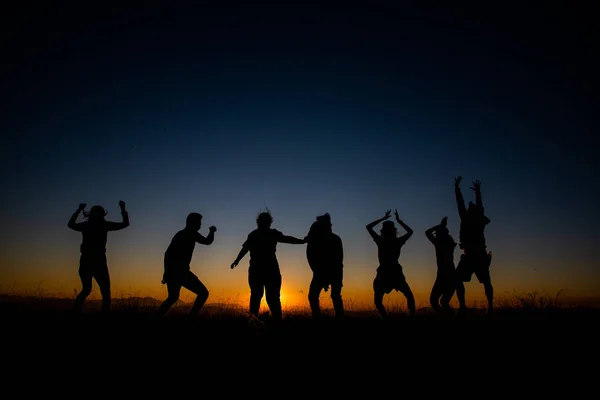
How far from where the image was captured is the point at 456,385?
3424 millimetres

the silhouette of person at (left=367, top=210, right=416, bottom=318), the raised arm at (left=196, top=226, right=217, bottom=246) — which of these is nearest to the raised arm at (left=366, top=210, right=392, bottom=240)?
the silhouette of person at (left=367, top=210, right=416, bottom=318)

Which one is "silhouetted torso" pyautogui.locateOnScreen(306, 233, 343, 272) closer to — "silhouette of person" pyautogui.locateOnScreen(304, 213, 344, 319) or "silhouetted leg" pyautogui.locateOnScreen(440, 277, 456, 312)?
"silhouette of person" pyautogui.locateOnScreen(304, 213, 344, 319)

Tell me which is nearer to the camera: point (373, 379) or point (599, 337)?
point (373, 379)

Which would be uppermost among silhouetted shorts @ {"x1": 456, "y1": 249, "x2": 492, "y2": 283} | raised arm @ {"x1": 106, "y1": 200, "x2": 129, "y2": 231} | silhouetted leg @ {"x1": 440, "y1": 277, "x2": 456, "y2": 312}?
raised arm @ {"x1": 106, "y1": 200, "x2": 129, "y2": 231}

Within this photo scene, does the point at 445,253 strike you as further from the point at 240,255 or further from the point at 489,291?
the point at 240,255

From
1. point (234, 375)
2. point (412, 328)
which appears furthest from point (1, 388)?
point (412, 328)

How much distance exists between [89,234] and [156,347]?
5284 millimetres

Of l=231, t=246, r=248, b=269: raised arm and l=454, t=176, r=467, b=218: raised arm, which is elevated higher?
l=454, t=176, r=467, b=218: raised arm

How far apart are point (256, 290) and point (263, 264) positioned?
0.57 meters

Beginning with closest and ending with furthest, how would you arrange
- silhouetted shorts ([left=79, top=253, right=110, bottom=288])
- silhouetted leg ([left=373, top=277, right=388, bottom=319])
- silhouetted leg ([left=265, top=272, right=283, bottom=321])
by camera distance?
silhouetted leg ([left=265, top=272, right=283, bottom=321])
silhouetted shorts ([left=79, top=253, right=110, bottom=288])
silhouetted leg ([left=373, top=277, right=388, bottom=319])

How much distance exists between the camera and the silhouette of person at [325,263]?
27.9 feet

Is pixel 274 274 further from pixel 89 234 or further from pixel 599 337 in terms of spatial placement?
pixel 599 337

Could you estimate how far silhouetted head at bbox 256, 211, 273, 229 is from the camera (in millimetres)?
8273

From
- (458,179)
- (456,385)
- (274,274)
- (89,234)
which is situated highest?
(458,179)
